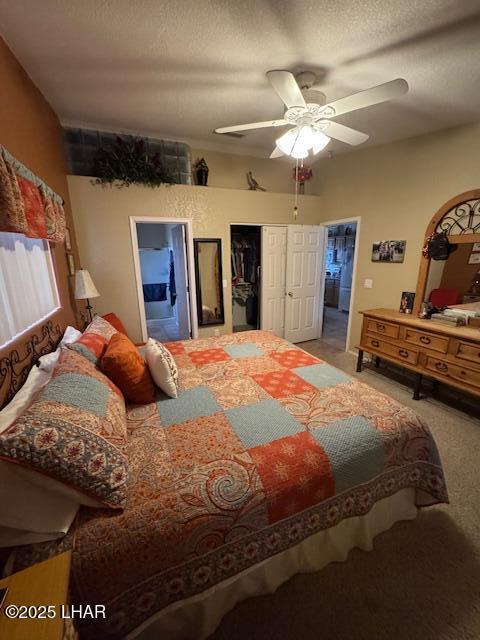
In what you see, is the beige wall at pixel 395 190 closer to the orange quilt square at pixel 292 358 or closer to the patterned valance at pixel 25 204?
the orange quilt square at pixel 292 358

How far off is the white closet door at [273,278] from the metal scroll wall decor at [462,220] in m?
1.96

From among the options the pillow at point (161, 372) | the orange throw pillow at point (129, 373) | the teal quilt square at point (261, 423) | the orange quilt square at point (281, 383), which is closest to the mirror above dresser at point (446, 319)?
the orange quilt square at point (281, 383)

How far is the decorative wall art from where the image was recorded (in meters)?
3.21

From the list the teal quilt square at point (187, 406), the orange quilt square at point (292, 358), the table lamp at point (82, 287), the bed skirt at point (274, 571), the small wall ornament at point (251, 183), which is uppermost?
the small wall ornament at point (251, 183)

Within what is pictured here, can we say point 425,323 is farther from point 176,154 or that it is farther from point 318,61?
point 176,154

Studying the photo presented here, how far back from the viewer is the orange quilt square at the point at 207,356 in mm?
2195

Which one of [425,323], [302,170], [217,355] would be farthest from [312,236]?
[217,355]

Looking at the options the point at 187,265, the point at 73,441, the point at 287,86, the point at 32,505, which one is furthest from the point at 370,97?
the point at 187,265

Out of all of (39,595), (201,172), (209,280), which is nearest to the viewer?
(39,595)

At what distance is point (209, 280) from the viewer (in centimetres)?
378

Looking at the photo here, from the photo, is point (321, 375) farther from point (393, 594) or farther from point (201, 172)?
point (201, 172)

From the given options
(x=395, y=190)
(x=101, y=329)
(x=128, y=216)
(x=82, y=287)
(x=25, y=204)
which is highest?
(x=395, y=190)

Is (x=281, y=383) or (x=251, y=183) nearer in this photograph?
(x=281, y=383)

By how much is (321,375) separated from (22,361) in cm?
188
